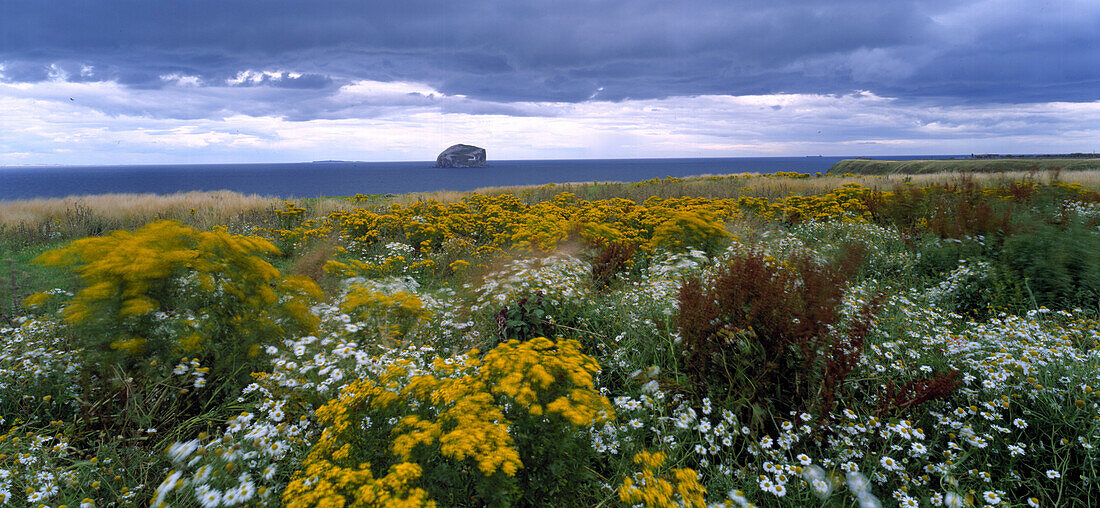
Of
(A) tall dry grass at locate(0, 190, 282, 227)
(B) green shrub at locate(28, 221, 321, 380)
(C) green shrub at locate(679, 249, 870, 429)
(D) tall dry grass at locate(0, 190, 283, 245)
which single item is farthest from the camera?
(A) tall dry grass at locate(0, 190, 282, 227)

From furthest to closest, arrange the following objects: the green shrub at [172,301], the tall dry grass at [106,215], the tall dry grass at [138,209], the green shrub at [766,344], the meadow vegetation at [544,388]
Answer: the tall dry grass at [138,209], the tall dry grass at [106,215], the green shrub at [172,301], the green shrub at [766,344], the meadow vegetation at [544,388]

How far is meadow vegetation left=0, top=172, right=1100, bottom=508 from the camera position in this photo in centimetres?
200

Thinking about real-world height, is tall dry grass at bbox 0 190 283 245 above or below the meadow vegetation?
above

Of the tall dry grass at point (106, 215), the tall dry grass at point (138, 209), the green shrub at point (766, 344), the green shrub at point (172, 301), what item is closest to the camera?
the green shrub at point (766, 344)

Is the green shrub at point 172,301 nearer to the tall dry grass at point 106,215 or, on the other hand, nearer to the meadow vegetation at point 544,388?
the meadow vegetation at point 544,388

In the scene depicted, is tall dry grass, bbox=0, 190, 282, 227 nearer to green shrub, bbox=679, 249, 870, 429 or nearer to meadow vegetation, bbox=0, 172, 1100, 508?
meadow vegetation, bbox=0, 172, 1100, 508

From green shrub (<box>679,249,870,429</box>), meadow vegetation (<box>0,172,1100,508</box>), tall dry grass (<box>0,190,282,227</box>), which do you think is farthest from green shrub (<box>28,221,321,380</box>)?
tall dry grass (<box>0,190,282,227</box>)

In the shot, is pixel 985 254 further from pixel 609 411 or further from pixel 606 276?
pixel 609 411

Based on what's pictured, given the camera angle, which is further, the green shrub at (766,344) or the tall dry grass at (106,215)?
the tall dry grass at (106,215)

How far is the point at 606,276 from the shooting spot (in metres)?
6.13

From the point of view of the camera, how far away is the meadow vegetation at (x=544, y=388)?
2.00 m

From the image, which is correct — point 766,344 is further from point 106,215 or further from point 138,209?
point 138,209

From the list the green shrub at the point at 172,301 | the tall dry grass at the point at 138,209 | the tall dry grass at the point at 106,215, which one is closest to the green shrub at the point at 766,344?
the green shrub at the point at 172,301

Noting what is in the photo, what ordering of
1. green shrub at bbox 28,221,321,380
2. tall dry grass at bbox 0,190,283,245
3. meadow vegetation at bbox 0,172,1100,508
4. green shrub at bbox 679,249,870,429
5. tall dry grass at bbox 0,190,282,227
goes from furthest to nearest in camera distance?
tall dry grass at bbox 0,190,282,227, tall dry grass at bbox 0,190,283,245, green shrub at bbox 28,221,321,380, green shrub at bbox 679,249,870,429, meadow vegetation at bbox 0,172,1100,508
